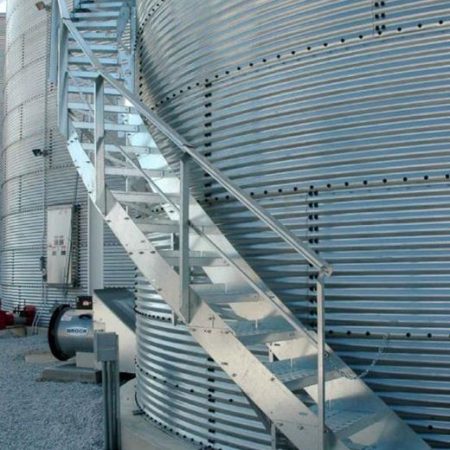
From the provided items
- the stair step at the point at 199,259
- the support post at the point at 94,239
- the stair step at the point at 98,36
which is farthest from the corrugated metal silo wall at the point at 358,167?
the support post at the point at 94,239

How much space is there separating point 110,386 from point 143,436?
67 centimetres

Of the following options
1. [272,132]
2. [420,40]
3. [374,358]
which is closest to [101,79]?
[272,132]

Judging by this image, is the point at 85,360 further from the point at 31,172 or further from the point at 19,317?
the point at 31,172

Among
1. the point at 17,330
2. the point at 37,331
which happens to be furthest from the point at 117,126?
the point at 37,331

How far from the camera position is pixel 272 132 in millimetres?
5285

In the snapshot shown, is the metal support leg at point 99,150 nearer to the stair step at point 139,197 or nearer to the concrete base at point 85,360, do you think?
the stair step at point 139,197

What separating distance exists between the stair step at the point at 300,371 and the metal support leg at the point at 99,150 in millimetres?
2222

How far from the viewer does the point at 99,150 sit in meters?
5.59

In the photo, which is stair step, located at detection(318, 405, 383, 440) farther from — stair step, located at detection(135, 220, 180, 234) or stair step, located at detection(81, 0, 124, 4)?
stair step, located at detection(81, 0, 124, 4)

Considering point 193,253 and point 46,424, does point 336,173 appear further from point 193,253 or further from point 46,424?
point 46,424

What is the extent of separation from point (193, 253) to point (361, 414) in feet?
6.58

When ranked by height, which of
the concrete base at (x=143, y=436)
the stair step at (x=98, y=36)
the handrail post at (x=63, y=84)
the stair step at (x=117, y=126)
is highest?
the stair step at (x=98, y=36)

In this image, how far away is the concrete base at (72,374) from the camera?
32.4 ft

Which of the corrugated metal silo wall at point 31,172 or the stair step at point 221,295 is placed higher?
the corrugated metal silo wall at point 31,172
